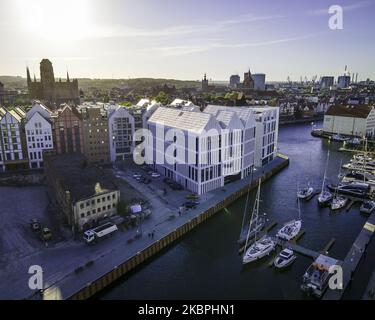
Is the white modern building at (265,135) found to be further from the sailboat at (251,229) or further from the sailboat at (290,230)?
the sailboat at (290,230)

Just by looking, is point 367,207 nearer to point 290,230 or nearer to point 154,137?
point 290,230

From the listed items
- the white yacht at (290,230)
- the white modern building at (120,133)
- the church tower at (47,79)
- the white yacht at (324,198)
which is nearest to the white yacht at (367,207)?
the white yacht at (324,198)

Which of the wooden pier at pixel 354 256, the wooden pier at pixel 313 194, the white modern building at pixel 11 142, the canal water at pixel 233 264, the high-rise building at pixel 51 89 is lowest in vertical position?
the canal water at pixel 233 264

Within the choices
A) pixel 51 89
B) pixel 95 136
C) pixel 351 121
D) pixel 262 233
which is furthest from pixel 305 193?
pixel 51 89

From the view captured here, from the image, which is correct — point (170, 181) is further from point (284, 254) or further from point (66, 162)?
point (284, 254)

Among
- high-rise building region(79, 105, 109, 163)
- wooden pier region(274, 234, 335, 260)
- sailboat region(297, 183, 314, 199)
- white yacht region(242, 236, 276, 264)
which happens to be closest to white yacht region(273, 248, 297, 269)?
white yacht region(242, 236, 276, 264)
